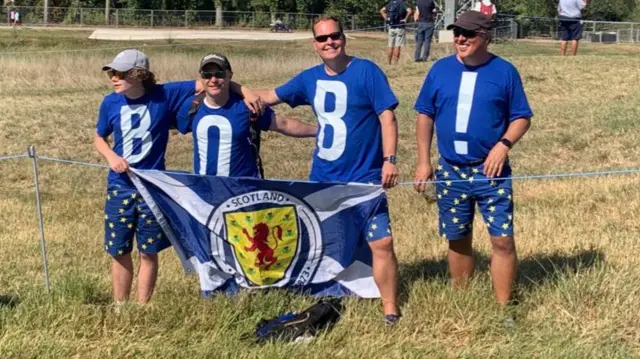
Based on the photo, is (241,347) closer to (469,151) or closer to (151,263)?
(151,263)

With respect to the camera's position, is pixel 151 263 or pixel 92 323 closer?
pixel 92 323

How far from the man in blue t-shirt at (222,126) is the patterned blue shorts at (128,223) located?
479mm

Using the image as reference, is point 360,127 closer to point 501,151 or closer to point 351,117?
point 351,117

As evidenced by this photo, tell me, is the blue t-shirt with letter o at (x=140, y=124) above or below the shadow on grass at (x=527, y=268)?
above

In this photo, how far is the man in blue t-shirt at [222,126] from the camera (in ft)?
16.8

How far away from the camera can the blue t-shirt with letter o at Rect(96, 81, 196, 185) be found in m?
5.21

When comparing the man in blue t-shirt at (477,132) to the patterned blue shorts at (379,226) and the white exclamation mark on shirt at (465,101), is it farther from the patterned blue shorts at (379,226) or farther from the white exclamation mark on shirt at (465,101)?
the patterned blue shorts at (379,226)

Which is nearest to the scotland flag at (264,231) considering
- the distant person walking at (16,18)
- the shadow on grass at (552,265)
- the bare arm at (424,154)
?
the bare arm at (424,154)

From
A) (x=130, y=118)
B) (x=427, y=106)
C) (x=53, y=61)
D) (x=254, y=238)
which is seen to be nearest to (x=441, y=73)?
(x=427, y=106)

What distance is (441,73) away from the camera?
4969mm

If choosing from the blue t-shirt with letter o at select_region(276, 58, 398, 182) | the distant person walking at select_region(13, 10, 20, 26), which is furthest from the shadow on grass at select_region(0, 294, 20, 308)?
the distant person walking at select_region(13, 10, 20, 26)

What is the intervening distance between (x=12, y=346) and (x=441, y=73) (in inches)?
121

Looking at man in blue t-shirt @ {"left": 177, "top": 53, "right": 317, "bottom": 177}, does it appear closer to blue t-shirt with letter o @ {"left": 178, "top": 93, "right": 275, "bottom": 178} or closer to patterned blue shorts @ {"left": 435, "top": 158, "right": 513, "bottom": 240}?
blue t-shirt with letter o @ {"left": 178, "top": 93, "right": 275, "bottom": 178}

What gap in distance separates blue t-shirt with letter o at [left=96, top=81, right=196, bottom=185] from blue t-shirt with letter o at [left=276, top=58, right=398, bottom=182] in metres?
1.03
